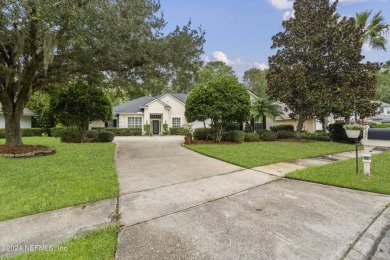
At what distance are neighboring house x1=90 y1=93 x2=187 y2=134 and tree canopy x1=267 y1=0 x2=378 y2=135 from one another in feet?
42.9

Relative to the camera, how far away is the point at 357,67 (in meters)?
13.1

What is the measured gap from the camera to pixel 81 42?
6.89 m

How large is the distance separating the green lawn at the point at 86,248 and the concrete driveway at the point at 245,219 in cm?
14

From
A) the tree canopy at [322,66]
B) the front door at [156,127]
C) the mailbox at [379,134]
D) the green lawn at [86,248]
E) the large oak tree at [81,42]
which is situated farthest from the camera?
the front door at [156,127]

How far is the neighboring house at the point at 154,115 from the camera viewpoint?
2391 centimetres

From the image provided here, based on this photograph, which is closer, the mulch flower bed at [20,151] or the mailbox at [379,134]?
the mulch flower bed at [20,151]

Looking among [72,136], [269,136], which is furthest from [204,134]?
[72,136]

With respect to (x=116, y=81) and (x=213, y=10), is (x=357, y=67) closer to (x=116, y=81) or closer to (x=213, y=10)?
(x=213, y=10)

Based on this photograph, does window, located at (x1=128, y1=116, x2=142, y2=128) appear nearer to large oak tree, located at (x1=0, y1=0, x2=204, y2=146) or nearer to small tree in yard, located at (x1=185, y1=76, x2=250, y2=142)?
small tree in yard, located at (x1=185, y1=76, x2=250, y2=142)

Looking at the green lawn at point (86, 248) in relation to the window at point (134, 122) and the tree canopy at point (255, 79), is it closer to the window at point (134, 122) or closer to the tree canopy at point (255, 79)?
the window at point (134, 122)

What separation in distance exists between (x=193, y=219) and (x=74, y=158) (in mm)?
6770

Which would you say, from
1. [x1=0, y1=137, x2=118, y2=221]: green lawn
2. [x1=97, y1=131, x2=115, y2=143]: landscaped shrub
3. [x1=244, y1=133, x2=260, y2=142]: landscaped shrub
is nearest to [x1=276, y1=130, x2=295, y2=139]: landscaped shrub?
[x1=244, y1=133, x2=260, y2=142]: landscaped shrub

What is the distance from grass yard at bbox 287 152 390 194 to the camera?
4789mm

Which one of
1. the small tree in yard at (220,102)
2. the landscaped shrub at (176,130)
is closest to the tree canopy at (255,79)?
the landscaped shrub at (176,130)
